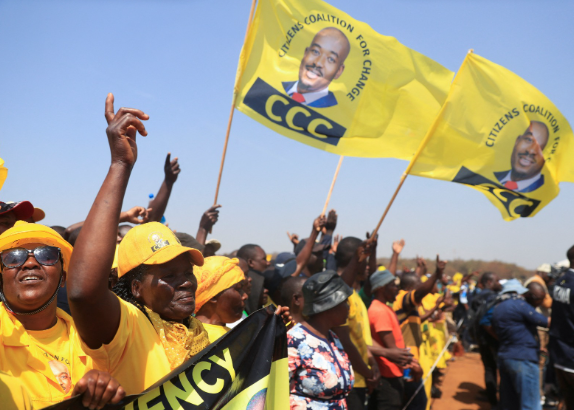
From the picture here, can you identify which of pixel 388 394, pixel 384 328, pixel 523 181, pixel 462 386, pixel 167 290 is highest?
pixel 523 181

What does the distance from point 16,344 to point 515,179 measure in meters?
6.20

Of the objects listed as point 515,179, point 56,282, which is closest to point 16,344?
point 56,282

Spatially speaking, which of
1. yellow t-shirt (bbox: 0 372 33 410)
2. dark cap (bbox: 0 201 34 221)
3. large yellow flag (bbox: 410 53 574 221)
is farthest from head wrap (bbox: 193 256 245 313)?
large yellow flag (bbox: 410 53 574 221)

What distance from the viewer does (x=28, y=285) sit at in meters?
2.33

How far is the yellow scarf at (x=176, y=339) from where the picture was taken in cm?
232

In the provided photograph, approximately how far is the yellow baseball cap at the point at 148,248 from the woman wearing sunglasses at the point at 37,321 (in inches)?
13.0

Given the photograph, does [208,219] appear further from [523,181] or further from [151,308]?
[523,181]

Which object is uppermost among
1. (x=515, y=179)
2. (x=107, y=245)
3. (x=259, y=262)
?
(x=515, y=179)

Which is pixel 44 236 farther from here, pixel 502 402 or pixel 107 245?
pixel 502 402

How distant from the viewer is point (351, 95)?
252 inches

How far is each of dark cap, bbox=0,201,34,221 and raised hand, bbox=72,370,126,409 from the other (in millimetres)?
1812

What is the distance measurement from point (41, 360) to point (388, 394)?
446cm

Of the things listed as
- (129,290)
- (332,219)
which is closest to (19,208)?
(129,290)

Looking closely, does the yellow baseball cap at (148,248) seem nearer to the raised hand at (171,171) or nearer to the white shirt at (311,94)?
the raised hand at (171,171)
